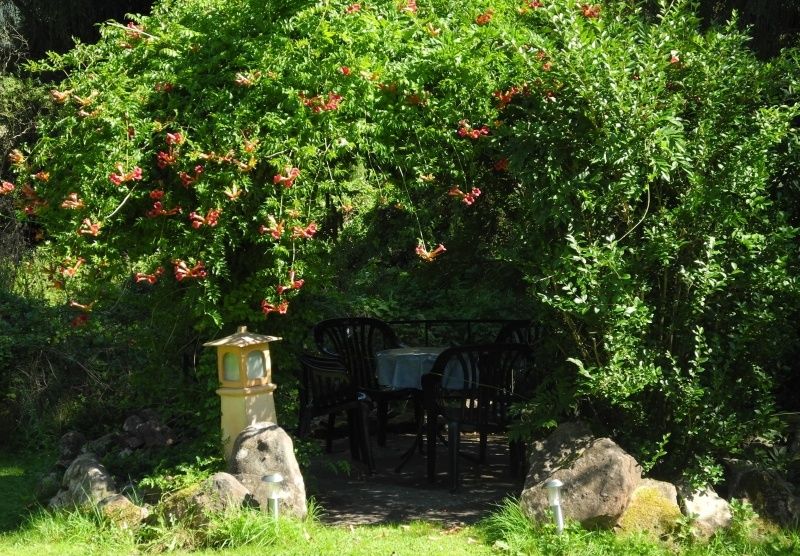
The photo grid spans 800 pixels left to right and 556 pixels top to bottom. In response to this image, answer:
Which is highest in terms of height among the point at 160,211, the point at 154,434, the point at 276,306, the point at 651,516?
the point at 160,211

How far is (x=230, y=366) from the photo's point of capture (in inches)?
241

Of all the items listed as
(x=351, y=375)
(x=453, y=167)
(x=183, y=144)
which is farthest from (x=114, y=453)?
(x=453, y=167)

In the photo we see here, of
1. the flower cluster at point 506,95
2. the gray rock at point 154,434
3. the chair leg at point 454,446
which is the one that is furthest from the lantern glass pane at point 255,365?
the flower cluster at point 506,95

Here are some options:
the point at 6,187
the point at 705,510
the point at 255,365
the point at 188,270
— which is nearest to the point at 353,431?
the point at 255,365

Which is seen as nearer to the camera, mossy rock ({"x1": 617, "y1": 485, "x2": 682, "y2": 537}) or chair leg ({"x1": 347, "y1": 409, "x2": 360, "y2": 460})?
mossy rock ({"x1": 617, "y1": 485, "x2": 682, "y2": 537})

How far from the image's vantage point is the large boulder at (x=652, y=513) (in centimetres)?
533

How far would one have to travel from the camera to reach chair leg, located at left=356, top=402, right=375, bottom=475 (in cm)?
724

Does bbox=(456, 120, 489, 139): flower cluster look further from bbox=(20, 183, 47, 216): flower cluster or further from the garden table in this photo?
bbox=(20, 183, 47, 216): flower cluster

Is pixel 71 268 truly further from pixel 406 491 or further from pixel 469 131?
pixel 406 491

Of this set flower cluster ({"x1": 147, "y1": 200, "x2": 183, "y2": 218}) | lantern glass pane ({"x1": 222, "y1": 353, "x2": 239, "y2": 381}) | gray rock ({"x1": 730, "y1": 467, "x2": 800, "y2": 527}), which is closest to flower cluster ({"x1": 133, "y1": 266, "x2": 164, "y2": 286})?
flower cluster ({"x1": 147, "y1": 200, "x2": 183, "y2": 218})

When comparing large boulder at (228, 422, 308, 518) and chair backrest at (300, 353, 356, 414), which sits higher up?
chair backrest at (300, 353, 356, 414)

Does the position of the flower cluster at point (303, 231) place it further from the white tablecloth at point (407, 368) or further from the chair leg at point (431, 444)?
the white tablecloth at point (407, 368)

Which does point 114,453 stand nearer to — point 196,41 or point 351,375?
point 351,375

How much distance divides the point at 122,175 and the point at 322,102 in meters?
1.12
